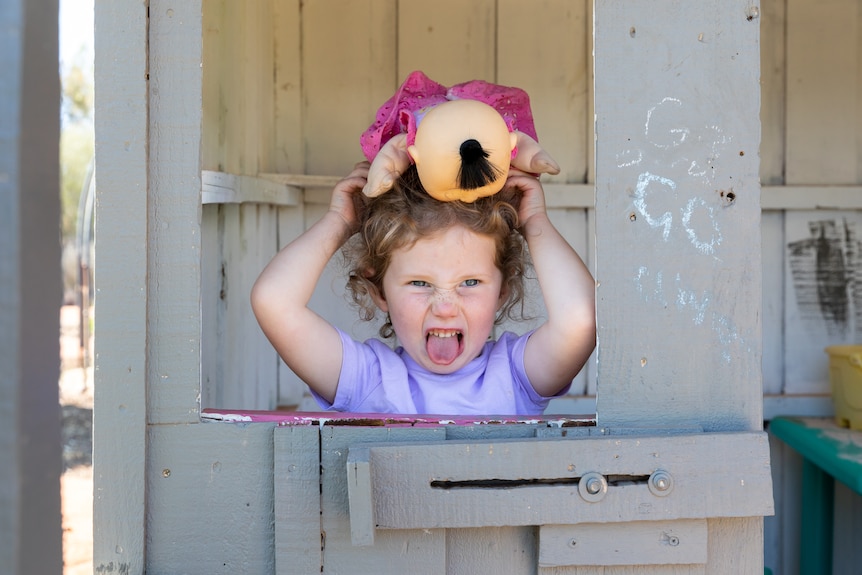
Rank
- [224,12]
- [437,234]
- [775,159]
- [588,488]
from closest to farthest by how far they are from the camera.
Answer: [588,488]
[437,234]
[224,12]
[775,159]

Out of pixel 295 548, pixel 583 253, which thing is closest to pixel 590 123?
pixel 583 253

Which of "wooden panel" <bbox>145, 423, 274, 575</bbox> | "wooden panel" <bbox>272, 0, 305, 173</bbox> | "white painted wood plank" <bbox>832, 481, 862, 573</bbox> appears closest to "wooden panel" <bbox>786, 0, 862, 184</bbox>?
"white painted wood plank" <bbox>832, 481, 862, 573</bbox>

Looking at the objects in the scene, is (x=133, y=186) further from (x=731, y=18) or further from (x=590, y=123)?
(x=590, y=123)

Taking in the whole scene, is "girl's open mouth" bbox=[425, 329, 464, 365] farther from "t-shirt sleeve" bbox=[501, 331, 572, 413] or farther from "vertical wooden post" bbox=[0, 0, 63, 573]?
"vertical wooden post" bbox=[0, 0, 63, 573]

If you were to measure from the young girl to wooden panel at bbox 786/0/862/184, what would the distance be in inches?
65.1

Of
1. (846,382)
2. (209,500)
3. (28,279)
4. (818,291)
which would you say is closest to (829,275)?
(818,291)

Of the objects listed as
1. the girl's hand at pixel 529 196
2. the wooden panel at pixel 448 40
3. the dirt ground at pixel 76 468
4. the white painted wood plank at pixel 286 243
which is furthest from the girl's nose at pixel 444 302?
the dirt ground at pixel 76 468

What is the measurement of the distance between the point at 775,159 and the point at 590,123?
685mm

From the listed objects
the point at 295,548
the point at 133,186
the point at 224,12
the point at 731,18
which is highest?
the point at 224,12

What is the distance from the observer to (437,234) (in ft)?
6.82

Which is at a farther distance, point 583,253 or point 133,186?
point 583,253

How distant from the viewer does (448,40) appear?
10.8 feet

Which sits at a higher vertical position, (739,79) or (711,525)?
(739,79)

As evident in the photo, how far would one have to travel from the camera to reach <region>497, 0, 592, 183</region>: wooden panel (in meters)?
3.32
